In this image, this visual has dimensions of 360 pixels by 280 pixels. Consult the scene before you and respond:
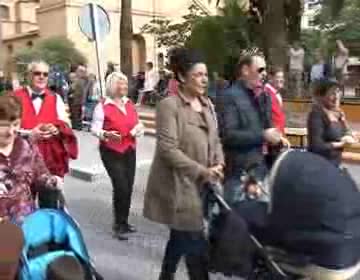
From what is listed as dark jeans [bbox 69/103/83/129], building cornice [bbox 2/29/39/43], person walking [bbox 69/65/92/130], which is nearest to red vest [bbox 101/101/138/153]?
person walking [bbox 69/65/92/130]

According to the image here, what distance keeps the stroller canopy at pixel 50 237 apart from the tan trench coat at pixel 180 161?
81 cm

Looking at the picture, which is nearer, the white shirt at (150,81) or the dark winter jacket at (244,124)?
the dark winter jacket at (244,124)

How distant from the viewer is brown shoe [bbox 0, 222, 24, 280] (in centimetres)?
326

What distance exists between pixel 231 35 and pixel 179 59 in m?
17.6

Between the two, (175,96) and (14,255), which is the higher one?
(175,96)

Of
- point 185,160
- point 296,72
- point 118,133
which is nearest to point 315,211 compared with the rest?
point 185,160

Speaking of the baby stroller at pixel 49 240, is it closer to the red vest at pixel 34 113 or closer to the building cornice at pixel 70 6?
the red vest at pixel 34 113

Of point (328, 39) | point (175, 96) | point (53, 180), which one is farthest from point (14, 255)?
point (328, 39)

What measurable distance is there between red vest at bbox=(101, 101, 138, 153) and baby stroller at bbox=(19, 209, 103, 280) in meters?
3.02

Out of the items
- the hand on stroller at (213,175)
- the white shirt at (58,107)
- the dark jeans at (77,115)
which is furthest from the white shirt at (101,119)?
the dark jeans at (77,115)

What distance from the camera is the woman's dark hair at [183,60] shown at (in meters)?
4.41

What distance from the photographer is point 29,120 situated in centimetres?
589

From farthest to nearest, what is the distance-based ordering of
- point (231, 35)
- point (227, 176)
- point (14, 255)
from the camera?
point (231, 35) → point (227, 176) → point (14, 255)

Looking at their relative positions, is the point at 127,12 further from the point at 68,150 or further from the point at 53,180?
the point at 53,180
